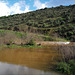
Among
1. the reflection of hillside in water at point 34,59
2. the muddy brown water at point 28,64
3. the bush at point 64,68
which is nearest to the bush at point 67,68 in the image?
the bush at point 64,68

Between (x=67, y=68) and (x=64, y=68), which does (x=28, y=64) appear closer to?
(x=64, y=68)

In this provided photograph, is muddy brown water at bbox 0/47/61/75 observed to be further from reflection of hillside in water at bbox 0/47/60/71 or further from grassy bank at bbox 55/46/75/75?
grassy bank at bbox 55/46/75/75

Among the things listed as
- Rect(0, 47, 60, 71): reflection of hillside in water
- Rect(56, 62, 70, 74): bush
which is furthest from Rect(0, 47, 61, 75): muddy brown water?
Rect(56, 62, 70, 74): bush

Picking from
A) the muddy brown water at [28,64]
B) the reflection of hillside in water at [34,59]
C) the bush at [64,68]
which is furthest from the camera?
the reflection of hillside in water at [34,59]

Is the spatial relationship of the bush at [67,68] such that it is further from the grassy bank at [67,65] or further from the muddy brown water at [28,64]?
the muddy brown water at [28,64]

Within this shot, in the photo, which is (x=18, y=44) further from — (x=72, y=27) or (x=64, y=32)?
(x=72, y=27)

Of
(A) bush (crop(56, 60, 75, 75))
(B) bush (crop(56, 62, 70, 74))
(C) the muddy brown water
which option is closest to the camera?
(A) bush (crop(56, 60, 75, 75))

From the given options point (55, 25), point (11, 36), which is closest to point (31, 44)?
point (11, 36)

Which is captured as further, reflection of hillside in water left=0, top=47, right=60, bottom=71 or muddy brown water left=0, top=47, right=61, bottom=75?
reflection of hillside in water left=0, top=47, right=60, bottom=71

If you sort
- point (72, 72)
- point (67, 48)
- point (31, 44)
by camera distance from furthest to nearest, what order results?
point (31, 44), point (67, 48), point (72, 72)

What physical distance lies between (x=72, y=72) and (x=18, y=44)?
15.8 meters

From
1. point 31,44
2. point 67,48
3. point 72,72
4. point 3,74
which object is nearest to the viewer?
point 72,72

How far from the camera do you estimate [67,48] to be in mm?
9055

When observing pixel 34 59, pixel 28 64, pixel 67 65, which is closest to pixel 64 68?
pixel 67 65
